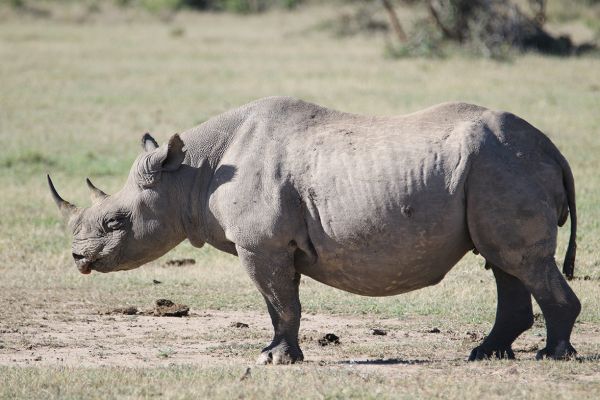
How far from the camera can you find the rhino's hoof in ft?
27.5

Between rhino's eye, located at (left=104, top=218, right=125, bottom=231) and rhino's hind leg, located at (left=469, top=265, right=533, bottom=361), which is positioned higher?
rhino's eye, located at (left=104, top=218, right=125, bottom=231)

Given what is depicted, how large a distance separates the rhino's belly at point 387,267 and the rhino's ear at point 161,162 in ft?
4.00

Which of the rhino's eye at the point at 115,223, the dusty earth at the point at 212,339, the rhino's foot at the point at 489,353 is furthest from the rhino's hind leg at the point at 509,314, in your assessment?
the rhino's eye at the point at 115,223

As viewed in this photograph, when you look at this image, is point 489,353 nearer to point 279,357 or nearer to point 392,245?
point 392,245

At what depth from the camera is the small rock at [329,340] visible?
917cm

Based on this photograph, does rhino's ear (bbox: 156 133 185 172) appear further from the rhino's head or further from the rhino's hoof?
the rhino's hoof

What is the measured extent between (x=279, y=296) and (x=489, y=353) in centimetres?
155

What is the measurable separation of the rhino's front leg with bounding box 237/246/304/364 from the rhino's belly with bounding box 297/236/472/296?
0.22 metres

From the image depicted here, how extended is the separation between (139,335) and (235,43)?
77.1ft

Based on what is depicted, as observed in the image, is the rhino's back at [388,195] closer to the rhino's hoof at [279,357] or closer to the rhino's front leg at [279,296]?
the rhino's front leg at [279,296]

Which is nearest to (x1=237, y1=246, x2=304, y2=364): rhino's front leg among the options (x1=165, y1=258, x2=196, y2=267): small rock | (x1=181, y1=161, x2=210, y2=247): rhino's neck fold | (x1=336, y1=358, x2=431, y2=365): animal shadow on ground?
(x1=336, y1=358, x2=431, y2=365): animal shadow on ground

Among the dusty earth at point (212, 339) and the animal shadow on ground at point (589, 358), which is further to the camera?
the dusty earth at point (212, 339)

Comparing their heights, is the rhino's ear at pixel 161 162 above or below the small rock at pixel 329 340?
above

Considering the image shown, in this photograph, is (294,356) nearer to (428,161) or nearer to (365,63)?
(428,161)
